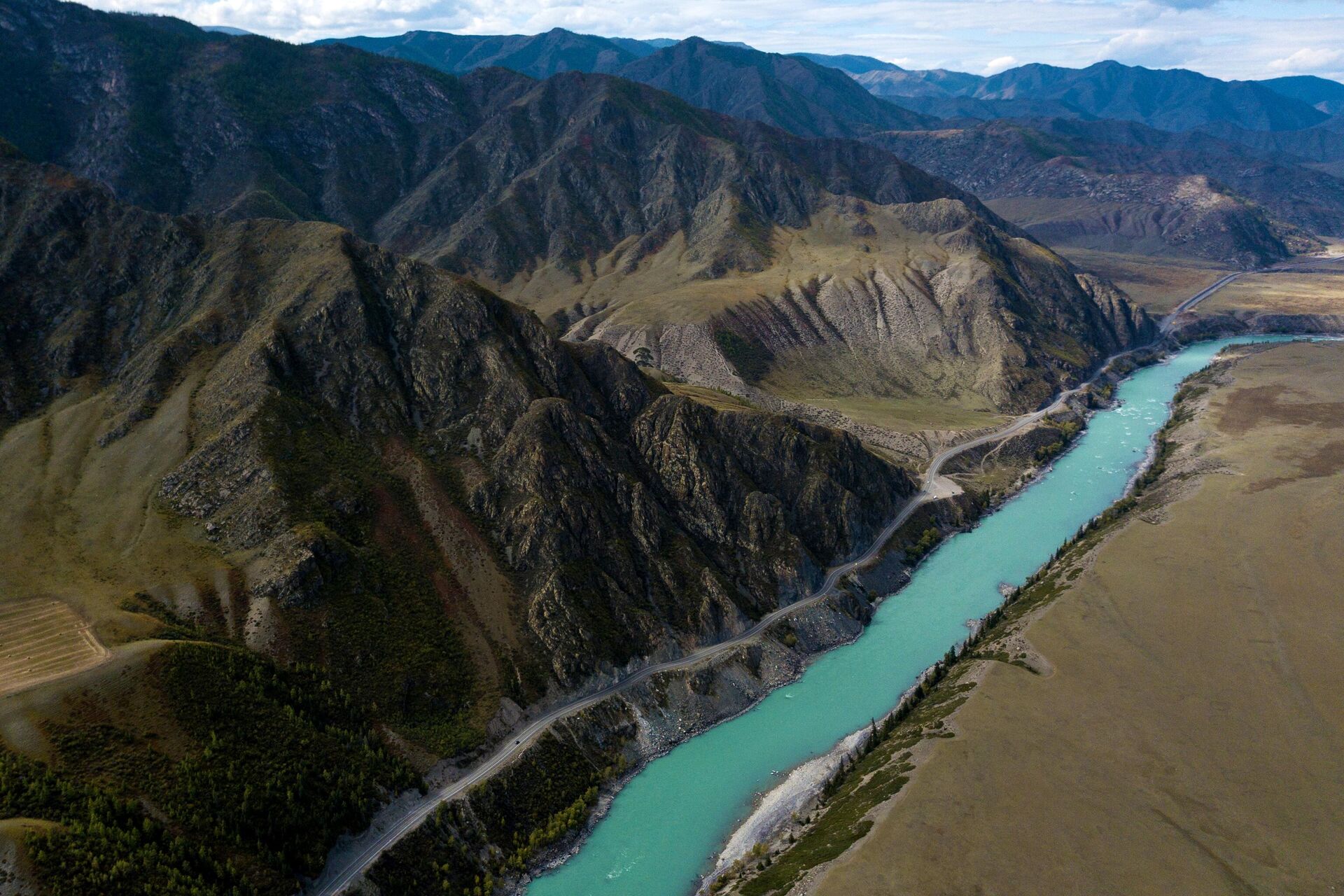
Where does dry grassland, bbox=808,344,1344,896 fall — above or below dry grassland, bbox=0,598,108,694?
below

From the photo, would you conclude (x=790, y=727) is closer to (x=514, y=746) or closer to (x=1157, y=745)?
(x=514, y=746)

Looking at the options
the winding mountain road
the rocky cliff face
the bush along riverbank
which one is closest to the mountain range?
the rocky cliff face

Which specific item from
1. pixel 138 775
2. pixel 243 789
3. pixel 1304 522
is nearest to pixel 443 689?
pixel 243 789

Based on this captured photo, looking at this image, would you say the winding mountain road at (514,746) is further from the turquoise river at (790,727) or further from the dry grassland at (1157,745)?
the dry grassland at (1157,745)

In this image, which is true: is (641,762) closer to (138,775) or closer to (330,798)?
(330,798)

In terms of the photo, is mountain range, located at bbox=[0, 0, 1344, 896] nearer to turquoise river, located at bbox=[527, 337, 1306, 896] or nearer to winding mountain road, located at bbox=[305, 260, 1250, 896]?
winding mountain road, located at bbox=[305, 260, 1250, 896]

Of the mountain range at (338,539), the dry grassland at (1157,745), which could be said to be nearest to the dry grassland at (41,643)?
the mountain range at (338,539)
